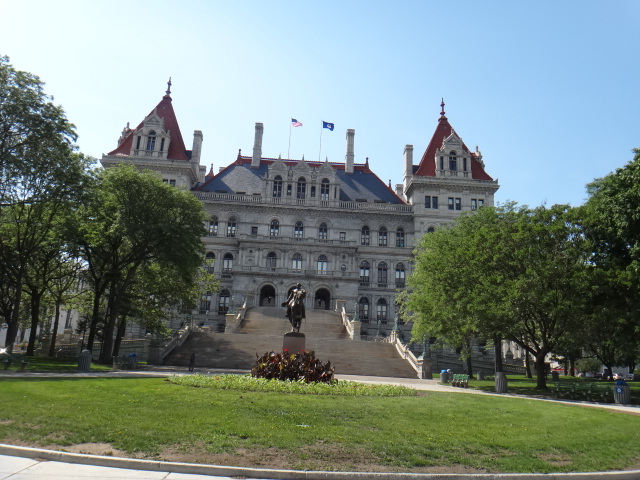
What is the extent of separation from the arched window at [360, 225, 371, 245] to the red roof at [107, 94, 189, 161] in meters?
24.1

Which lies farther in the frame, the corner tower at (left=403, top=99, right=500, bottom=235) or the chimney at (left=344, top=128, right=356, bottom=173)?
the chimney at (left=344, top=128, right=356, bottom=173)

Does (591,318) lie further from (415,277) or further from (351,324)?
(351,324)

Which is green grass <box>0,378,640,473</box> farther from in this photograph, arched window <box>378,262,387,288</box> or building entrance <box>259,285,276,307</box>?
arched window <box>378,262,387,288</box>

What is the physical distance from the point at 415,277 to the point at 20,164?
2675 centimetres

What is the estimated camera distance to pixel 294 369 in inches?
789

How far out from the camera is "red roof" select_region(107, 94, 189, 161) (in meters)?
62.9

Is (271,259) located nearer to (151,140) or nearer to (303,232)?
(303,232)

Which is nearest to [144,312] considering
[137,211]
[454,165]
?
[137,211]

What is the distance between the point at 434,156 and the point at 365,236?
48.7ft

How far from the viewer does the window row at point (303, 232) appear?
61.3m

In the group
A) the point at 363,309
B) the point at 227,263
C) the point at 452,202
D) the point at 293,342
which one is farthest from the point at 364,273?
the point at 293,342

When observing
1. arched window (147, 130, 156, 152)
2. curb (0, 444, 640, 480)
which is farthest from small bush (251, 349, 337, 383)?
arched window (147, 130, 156, 152)

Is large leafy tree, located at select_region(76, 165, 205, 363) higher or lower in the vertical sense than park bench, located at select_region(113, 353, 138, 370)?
higher

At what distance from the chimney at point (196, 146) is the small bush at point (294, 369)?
50.1 metres
